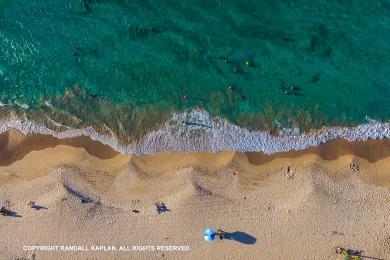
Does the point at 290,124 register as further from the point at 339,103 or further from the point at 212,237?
the point at 212,237

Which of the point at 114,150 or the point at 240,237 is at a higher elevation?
the point at 114,150

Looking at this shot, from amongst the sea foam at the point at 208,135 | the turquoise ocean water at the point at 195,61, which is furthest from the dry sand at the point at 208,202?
the turquoise ocean water at the point at 195,61

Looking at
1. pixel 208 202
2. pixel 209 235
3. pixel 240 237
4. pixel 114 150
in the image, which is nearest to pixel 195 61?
pixel 114 150

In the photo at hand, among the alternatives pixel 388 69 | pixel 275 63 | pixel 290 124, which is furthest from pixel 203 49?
pixel 388 69

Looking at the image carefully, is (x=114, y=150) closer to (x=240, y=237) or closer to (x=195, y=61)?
(x=195, y=61)

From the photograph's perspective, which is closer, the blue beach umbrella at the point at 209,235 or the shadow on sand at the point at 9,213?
the blue beach umbrella at the point at 209,235

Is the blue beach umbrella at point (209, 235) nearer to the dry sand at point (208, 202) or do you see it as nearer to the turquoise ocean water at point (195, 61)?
the dry sand at point (208, 202)

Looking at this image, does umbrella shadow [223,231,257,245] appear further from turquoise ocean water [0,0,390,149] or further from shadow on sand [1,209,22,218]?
shadow on sand [1,209,22,218]

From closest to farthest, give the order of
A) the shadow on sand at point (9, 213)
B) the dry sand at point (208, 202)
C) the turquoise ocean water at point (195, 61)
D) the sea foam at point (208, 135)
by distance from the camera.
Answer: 1. the dry sand at point (208, 202)
2. the shadow on sand at point (9, 213)
3. the sea foam at point (208, 135)
4. the turquoise ocean water at point (195, 61)
